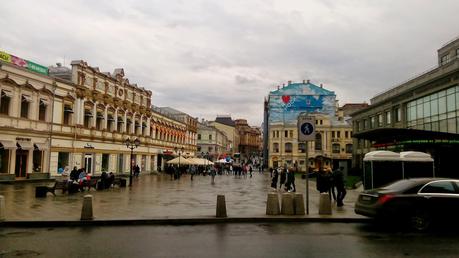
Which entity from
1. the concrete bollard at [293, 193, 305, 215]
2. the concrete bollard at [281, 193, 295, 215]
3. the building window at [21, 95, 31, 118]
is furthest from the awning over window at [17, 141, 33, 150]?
the concrete bollard at [293, 193, 305, 215]

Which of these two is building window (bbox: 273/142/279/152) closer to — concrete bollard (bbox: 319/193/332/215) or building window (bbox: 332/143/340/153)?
building window (bbox: 332/143/340/153)

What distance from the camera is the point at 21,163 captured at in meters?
35.9

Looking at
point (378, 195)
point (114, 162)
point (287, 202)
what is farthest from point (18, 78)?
point (378, 195)

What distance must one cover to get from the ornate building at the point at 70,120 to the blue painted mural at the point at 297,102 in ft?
135

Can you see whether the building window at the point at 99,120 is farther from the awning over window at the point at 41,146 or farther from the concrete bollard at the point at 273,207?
the concrete bollard at the point at 273,207

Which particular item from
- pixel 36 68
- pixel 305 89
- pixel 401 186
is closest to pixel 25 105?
pixel 36 68

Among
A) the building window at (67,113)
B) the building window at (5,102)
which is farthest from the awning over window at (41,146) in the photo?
the building window at (5,102)

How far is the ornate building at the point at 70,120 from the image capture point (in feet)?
113

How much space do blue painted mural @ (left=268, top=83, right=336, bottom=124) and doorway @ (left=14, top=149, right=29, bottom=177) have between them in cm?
6741

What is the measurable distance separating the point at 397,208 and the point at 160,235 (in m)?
6.57

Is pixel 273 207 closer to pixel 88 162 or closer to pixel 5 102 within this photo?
pixel 5 102

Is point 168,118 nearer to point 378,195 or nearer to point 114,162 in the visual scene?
point 114,162

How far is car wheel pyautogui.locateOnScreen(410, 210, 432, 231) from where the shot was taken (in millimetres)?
11531

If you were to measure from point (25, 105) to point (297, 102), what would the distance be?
68.4 m
